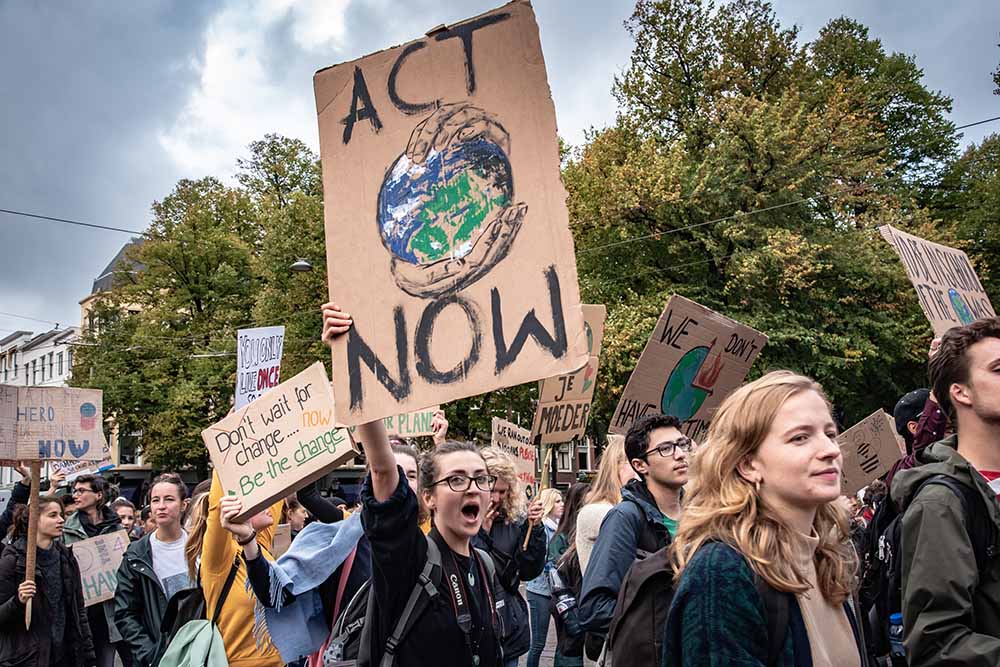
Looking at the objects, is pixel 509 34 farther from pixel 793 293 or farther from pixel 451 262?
pixel 793 293

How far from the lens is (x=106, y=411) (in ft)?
118

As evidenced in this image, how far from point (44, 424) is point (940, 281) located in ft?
Result: 23.5

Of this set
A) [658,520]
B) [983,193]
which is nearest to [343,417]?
[658,520]

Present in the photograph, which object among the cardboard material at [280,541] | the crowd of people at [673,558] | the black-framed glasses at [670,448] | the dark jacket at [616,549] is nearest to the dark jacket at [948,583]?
the crowd of people at [673,558]

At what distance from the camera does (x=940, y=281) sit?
566 cm

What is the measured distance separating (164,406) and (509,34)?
3503 cm

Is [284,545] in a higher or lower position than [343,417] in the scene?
lower

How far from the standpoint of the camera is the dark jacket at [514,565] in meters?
5.54

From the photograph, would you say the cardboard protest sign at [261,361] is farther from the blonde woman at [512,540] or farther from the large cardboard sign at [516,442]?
the large cardboard sign at [516,442]

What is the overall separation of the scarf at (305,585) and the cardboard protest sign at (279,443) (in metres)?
0.28

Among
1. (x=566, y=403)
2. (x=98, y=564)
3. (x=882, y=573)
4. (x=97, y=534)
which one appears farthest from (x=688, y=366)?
(x=97, y=534)

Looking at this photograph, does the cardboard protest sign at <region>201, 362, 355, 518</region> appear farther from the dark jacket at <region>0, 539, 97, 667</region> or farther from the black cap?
the black cap

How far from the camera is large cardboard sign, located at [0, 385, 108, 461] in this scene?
8.08 m

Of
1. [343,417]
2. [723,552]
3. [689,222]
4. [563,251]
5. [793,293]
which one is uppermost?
A: [689,222]
